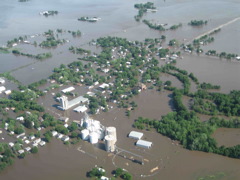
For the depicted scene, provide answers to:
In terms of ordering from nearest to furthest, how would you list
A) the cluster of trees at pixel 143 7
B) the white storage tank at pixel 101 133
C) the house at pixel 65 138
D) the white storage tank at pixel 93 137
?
the white storage tank at pixel 93 137 < the white storage tank at pixel 101 133 < the house at pixel 65 138 < the cluster of trees at pixel 143 7

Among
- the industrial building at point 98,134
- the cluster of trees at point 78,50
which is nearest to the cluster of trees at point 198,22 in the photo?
the cluster of trees at point 78,50

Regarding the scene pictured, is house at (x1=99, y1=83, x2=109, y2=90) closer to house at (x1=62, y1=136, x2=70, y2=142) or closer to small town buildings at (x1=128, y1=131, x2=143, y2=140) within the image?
small town buildings at (x1=128, y1=131, x2=143, y2=140)

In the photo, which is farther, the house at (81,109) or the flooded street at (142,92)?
the house at (81,109)

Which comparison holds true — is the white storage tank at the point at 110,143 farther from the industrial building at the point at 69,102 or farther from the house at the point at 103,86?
the house at the point at 103,86

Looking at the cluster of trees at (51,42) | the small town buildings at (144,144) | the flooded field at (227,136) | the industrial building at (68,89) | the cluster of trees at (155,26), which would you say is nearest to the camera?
the small town buildings at (144,144)

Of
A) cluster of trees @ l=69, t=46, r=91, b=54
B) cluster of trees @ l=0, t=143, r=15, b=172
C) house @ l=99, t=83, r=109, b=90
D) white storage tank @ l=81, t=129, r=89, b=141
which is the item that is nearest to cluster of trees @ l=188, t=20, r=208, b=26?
cluster of trees @ l=69, t=46, r=91, b=54

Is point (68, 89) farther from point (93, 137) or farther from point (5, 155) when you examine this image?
point (5, 155)

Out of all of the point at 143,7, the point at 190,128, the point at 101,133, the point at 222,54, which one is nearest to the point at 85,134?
the point at 101,133

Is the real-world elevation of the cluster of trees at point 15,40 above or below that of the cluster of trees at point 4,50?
above
